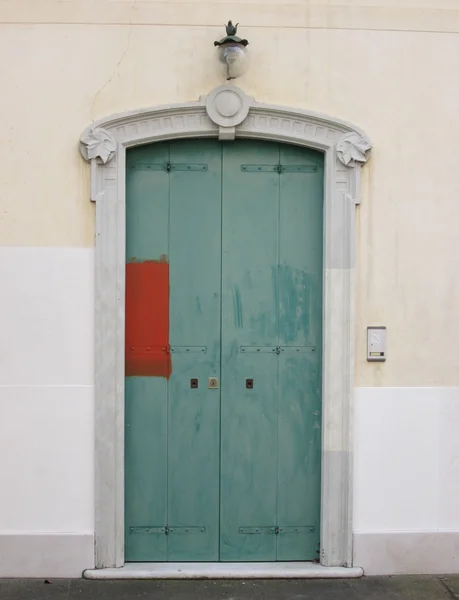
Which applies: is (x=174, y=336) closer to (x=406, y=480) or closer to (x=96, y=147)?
(x=96, y=147)

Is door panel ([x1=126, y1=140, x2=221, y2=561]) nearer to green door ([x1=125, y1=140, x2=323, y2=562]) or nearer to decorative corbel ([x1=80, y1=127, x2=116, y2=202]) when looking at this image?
green door ([x1=125, y1=140, x2=323, y2=562])

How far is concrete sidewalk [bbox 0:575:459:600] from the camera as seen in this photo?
14.7 feet

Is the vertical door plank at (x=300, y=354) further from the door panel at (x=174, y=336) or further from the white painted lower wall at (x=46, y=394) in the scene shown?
the white painted lower wall at (x=46, y=394)

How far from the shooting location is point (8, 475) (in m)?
4.73

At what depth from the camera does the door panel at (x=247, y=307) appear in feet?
16.1

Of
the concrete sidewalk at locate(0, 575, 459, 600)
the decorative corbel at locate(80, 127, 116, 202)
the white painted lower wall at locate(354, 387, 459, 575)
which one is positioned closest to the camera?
the concrete sidewalk at locate(0, 575, 459, 600)

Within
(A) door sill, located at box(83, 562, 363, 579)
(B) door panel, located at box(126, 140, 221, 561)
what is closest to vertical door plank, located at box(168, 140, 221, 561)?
(B) door panel, located at box(126, 140, 221, 561)

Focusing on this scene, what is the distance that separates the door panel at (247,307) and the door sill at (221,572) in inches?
7.6

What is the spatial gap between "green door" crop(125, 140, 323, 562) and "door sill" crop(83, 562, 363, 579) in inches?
4.3

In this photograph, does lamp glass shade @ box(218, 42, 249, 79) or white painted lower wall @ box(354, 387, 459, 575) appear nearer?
lamp glass shade @ box(218, 42, 249, 79)

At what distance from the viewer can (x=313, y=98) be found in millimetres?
4742

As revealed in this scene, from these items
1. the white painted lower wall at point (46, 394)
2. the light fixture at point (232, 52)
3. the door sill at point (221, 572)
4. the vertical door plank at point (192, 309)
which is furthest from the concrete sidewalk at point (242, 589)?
the light fixture at point (232, 52)

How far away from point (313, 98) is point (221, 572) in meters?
3.43

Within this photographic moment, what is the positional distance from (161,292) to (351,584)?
2458mm
